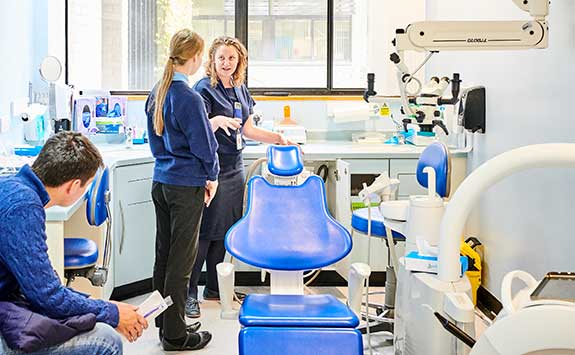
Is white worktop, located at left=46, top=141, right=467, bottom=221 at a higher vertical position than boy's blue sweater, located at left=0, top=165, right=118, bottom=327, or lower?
higher

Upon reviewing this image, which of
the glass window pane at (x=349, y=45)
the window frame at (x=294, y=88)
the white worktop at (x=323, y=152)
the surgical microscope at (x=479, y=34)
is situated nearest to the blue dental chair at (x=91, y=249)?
the white worktop at (x=323, y=152)

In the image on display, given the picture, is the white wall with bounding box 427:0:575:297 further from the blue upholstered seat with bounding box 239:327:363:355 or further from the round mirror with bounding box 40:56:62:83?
the round mirror with bounding box 40:56:62:83

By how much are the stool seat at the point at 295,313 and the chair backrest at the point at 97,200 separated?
2.52ft

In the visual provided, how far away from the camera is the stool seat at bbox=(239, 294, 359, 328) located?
9.62ft

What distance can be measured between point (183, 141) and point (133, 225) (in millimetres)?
1199

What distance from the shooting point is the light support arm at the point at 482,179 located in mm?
2436

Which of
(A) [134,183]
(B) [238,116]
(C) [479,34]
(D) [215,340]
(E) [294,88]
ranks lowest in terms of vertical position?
(D) [215,340]

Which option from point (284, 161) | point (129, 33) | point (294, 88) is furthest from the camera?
point (294, 88)

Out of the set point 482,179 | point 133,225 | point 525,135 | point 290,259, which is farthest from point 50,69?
point 482,179

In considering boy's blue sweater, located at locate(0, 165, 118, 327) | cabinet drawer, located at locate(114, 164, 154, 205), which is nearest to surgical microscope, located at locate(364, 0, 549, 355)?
boy's blue sweater, located at locate(0, 165, 118, 327)

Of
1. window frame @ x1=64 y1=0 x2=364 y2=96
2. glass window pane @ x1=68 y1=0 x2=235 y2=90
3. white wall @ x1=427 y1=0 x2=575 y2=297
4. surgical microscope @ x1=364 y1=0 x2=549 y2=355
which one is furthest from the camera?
window frame @ x1=64 y1=0 x2=364 y2=96

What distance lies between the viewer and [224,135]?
4.64 metres

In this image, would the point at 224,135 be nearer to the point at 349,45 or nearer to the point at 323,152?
the point at 323,152

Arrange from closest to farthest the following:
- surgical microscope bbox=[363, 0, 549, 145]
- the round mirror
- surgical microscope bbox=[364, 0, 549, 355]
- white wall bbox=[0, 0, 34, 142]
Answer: surgical microscope bbox=[364, 0, 549, 355] → surgical microscope bbox=[363, 0, 549, 145] → white wall bbox=[0, 0, 34, 142] → the round mirror
